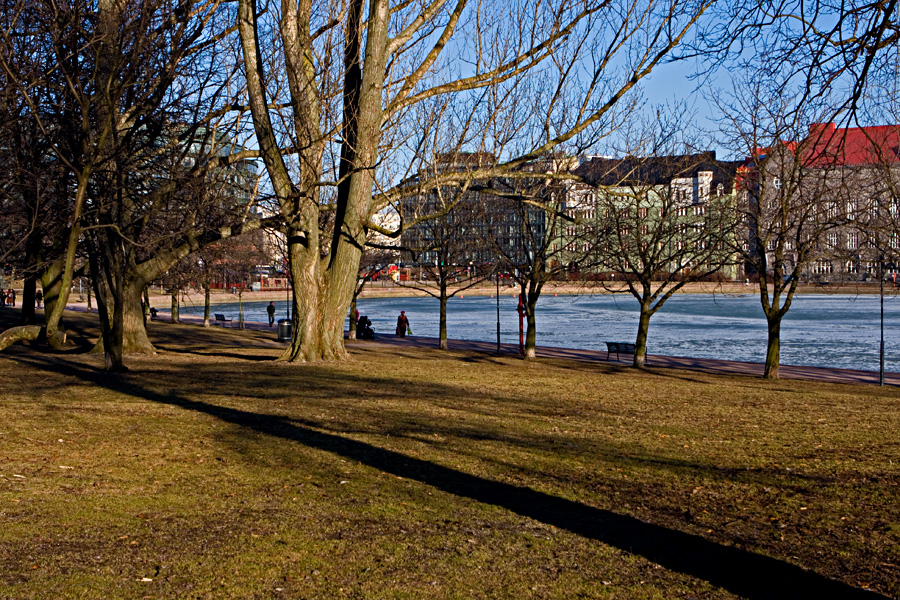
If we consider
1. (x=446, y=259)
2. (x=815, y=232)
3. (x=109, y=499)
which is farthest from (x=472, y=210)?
(x=109, y=499)

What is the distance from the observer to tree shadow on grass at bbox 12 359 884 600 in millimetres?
4590

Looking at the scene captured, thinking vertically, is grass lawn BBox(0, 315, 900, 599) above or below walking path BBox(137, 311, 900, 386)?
above

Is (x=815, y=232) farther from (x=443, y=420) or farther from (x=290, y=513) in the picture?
(x=290, y=513)

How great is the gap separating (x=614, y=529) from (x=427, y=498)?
58.0 inches

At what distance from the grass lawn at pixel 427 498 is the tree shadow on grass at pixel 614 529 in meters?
0.02

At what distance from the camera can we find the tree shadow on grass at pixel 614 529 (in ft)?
15.1

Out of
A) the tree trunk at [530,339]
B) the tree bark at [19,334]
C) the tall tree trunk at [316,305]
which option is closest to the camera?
the tree bark at [19,334]

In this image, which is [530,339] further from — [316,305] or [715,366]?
[316,305]

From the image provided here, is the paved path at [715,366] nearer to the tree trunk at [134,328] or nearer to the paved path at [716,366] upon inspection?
the paved path at [716,366]

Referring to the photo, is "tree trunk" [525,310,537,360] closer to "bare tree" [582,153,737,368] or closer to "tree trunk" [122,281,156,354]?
"bare tree" [582,153,737,368]

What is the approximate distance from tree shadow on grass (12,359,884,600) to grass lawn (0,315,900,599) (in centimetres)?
2

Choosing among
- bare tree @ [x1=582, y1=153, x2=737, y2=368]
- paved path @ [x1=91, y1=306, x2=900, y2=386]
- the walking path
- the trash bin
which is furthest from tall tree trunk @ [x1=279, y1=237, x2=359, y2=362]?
the trash bin

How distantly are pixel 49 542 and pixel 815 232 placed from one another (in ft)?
65.9

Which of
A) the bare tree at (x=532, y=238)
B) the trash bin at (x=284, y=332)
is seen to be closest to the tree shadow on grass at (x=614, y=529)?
the bare tree at (x=532, y=238)
